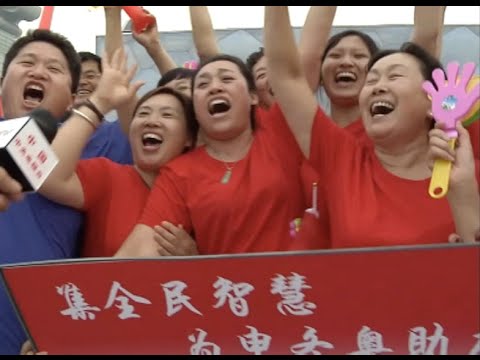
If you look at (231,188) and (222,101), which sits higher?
(222,101)

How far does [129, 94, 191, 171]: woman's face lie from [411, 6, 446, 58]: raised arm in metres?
0.74

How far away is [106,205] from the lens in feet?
6.52

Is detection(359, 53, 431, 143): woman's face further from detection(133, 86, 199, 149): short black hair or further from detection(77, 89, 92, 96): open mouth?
detection(77, 89, 92, 96): open mouth

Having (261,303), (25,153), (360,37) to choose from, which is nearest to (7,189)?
(25,153)

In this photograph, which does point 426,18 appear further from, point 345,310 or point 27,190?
point 27,190

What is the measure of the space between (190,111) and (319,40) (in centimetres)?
47

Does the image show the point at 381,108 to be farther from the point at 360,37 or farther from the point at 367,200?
the point at 360,37

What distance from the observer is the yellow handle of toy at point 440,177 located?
1506mm

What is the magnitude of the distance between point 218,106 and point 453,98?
2.41 feet

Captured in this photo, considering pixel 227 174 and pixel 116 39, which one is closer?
pixel 227 174

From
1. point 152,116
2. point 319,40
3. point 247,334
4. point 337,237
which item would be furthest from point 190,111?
point 247,334

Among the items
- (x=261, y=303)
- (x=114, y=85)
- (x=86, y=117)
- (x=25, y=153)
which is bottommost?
(x=261, y=303)

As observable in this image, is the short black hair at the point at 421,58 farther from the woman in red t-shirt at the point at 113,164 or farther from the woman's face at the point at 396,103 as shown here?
the woman in red t-shirt at the point at 113,164

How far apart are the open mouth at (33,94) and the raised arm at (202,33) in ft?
2.28
